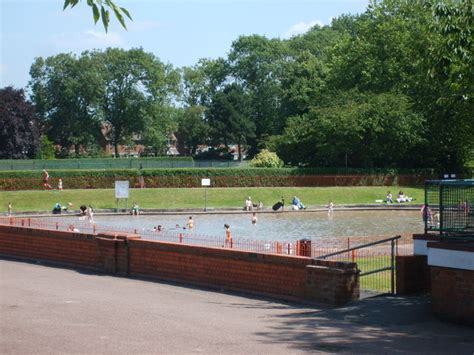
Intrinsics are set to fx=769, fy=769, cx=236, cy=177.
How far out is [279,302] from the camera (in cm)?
1703

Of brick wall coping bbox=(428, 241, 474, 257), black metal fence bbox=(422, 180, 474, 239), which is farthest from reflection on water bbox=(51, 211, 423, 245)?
brick wall coping bbox=(428, 241, 474, 257)

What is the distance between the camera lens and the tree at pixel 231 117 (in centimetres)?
→ 10819

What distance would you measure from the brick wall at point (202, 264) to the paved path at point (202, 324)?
40 centimetres

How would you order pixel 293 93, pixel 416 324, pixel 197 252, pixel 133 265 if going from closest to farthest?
pixel 416 324, pixel 197 252, pixel 133 265, pixel 293 93

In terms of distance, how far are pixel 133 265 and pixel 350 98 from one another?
57.1 meters

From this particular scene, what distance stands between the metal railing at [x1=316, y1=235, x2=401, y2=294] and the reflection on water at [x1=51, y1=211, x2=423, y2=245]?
1260 centimetres

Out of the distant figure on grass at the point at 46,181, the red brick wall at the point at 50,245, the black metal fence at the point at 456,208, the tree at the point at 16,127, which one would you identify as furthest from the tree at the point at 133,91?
the black metal fence at the point at 456,208

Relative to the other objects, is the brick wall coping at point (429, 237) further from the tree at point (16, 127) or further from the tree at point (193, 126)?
the tree at point (193, 126)

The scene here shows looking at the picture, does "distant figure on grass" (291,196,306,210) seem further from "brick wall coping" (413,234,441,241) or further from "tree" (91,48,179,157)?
"tree" (91,48,179,157)

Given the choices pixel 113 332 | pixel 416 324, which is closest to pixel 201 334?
pixel 113 332

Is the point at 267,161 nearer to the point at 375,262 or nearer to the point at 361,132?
the point at 361,132

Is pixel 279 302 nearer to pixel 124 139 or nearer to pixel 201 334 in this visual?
pixel 201 334

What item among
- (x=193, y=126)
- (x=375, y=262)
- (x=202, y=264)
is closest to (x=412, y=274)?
(x=202, y=264)

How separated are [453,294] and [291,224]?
33865 millimetres
